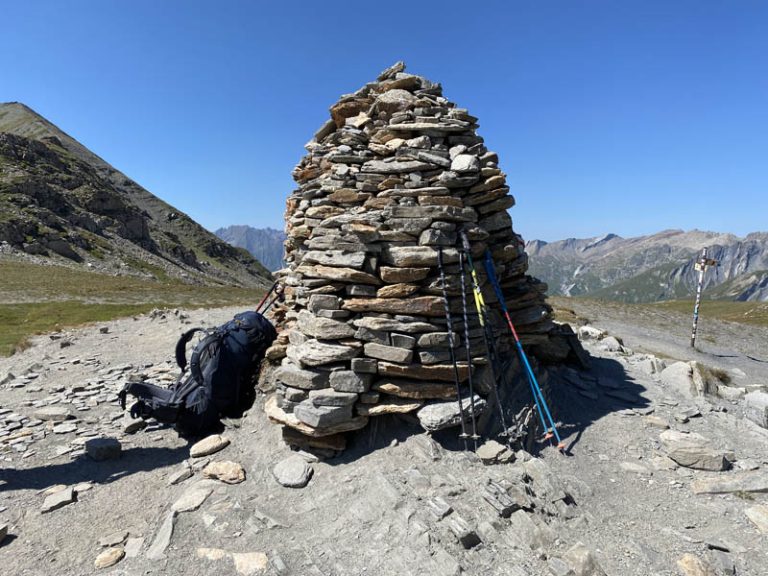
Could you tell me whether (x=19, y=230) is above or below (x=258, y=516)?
above

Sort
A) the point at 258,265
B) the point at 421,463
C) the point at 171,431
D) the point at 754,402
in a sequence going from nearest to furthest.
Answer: the point at 421,463, the point at 171,431, the point at 754,402, the point at 258,265

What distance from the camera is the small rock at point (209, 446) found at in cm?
826

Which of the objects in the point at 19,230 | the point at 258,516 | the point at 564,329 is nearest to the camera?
the point at 258,516

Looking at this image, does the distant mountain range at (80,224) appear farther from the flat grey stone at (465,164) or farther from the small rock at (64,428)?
the flat grey stone at (465,164)

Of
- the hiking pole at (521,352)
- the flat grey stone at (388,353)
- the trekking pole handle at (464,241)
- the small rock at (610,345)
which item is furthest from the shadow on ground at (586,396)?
the trekking pole handle at (464,241)

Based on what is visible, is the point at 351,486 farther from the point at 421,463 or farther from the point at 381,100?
the point at 381,100

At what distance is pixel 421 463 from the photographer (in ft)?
22.3

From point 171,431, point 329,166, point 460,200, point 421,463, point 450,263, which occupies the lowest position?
point 171,431

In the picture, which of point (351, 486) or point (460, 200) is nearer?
point (351, 486)

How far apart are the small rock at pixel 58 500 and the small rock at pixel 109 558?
1853 millimetres

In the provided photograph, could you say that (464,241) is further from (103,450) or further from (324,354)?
(103,450)

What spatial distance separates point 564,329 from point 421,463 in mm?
6466

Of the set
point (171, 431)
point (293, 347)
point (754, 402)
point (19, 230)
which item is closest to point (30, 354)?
point (171, 431)

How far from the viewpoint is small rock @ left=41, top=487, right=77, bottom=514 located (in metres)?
6.88
